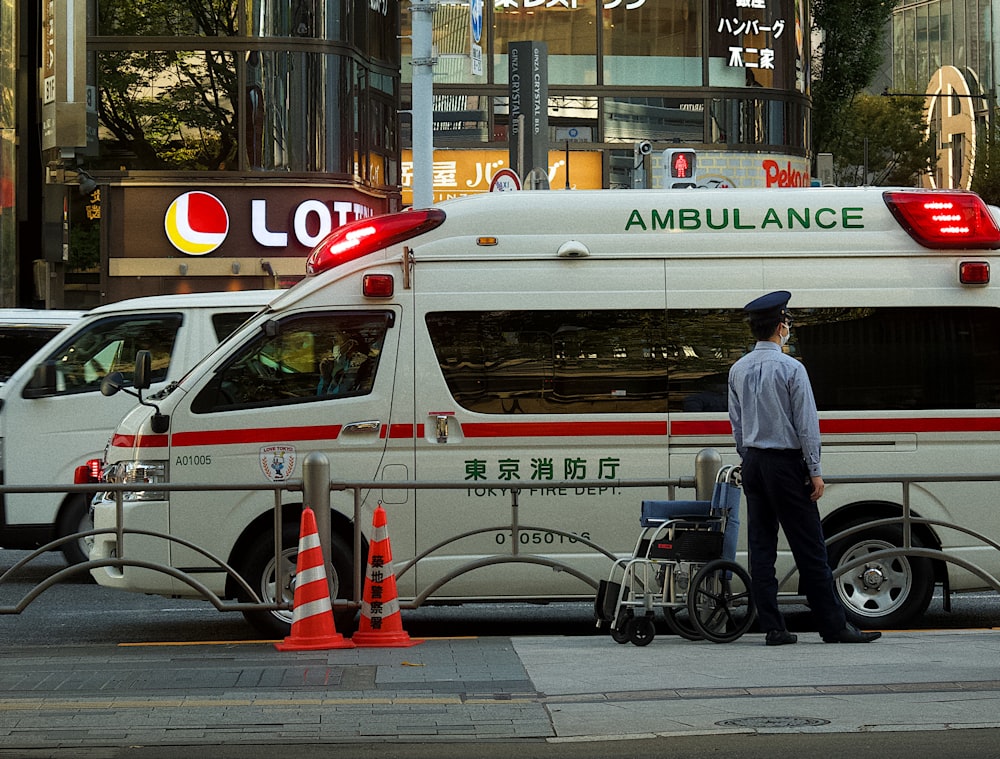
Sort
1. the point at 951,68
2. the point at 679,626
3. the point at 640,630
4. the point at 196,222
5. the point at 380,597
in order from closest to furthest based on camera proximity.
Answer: the point at 640,630, the point at 679,626, the point at 380,597, the point at 196,222, the point at 951,68

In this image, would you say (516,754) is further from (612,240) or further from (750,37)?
(750,37)

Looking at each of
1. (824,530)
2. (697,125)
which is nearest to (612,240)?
(824,530)

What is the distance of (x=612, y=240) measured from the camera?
1006cm

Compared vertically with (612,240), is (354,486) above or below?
below

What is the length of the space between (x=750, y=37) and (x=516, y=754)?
28.1m

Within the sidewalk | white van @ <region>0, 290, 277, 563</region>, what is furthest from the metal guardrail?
white van @ <region>0, 290, 277, 563</region>

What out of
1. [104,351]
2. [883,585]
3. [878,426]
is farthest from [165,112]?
[883,585]

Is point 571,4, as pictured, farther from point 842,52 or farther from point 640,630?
point 640,630

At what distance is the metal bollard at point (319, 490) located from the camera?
29.9ft

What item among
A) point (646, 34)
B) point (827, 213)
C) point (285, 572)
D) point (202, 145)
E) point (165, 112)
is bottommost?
point (285, 572)

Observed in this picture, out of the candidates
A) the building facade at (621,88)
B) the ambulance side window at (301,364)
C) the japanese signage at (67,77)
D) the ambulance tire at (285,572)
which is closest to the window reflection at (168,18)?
the japanese signage at (67,77)

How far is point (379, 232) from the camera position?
10.0 meters

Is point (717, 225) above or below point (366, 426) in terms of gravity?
above

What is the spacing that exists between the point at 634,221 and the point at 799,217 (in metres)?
1.04
